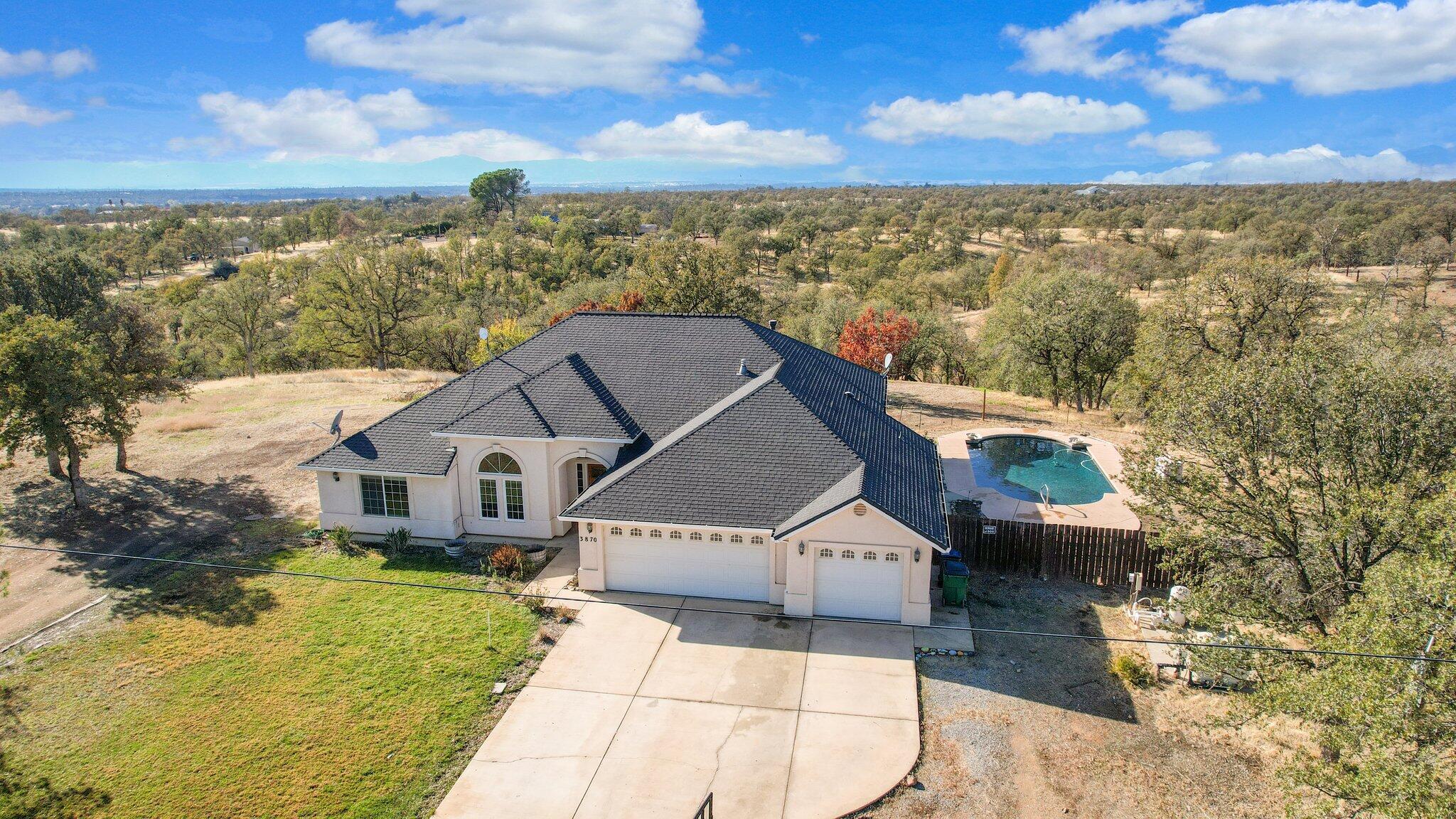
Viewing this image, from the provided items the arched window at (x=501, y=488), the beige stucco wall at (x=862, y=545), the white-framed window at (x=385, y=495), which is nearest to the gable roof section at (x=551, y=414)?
the arched window at (x=501, y=488)

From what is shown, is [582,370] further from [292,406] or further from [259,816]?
[292,406]

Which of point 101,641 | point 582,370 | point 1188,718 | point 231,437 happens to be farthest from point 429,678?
point 231,437

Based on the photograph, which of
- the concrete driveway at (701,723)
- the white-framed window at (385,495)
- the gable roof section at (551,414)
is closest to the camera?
the concrete driveway at (701,723)

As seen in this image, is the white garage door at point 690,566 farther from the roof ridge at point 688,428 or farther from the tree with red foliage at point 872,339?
the tree with red foliage at point 872,339

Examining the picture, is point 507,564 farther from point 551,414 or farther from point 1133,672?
point 1133,672

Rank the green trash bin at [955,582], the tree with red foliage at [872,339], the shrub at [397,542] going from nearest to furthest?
the green trash bin at [955,582] < the shrub at [397,542] < the tree with red foliage at [872,339]

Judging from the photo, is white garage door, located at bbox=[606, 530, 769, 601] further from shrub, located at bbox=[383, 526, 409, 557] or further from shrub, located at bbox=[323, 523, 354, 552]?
shrub, located at bbox=[323, 523, 354, 552]

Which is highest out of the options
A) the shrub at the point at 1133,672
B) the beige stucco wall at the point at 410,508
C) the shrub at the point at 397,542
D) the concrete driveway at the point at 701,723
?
the beige stucco wall at the point at 410,508
